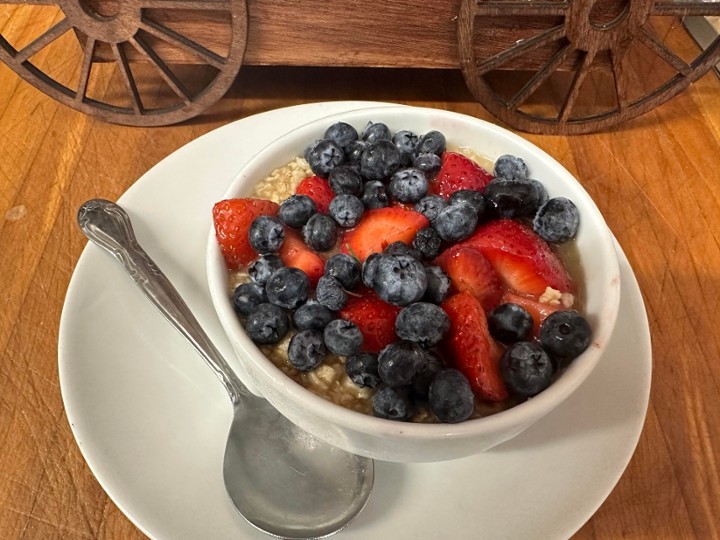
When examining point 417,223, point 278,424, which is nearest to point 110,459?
point 278,424

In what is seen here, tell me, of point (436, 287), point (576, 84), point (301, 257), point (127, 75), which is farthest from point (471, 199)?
point (127, 75)

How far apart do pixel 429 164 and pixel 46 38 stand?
0.95m

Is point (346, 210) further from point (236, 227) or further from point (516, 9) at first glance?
point (516, 9)

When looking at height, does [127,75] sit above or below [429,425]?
above

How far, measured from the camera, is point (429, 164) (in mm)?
949

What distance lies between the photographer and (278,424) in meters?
0.89

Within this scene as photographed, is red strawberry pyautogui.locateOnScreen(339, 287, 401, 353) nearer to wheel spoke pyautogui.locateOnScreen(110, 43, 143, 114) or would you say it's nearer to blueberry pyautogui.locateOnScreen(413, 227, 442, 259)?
blueberry pyautogui.locateOnScreen(413, 227, 442, 259)

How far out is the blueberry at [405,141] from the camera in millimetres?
996

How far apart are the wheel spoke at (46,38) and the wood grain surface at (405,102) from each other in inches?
6.0

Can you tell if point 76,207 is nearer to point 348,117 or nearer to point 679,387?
point 348,117

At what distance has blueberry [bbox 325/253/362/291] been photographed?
796 mm

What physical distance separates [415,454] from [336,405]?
12 cm

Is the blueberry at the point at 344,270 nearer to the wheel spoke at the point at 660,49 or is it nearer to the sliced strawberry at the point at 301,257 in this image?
the sliced strawberry at the point at 301,257

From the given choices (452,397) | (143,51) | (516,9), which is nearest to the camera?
(452,397)
